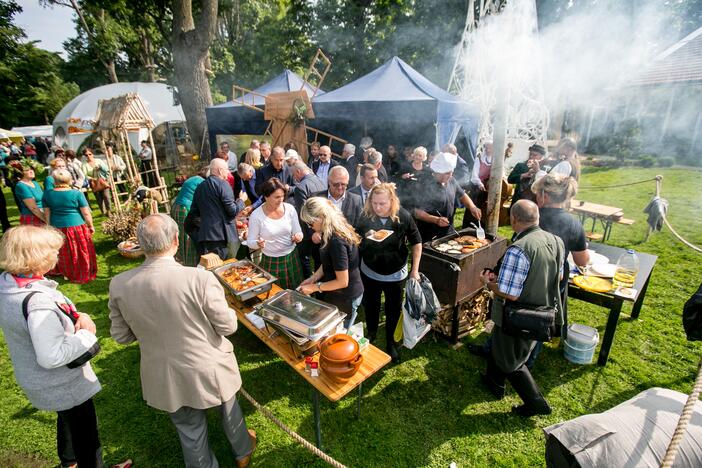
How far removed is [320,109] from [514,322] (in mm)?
7942

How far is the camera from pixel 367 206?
11.8 feet

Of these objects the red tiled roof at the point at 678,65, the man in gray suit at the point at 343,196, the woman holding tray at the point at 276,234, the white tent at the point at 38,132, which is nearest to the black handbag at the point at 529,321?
the man in gray suit at the point at 343,196

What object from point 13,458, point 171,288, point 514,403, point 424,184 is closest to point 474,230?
point 424,184

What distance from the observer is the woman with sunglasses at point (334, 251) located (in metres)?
3.04

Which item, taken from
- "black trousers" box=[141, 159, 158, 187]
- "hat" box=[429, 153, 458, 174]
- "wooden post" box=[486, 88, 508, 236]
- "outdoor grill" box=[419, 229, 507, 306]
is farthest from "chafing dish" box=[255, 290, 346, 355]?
"black trousers" box=[141, 159, 158, 187]

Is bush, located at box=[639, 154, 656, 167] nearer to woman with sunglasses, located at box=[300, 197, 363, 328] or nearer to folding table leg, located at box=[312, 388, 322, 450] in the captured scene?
woman with sunglasses, located at box=[300, 197, 363, 328]

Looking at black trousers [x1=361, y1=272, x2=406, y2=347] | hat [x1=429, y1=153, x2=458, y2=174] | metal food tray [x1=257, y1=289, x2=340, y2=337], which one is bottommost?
black trousers [x1=361, y1=272, x2=406, y2=347]

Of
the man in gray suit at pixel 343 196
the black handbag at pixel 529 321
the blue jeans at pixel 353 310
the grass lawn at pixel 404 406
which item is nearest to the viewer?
the black handbag at pixel 529 321

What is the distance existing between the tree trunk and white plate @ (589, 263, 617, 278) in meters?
10.7

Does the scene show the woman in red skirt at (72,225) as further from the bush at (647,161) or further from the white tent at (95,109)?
the bush at (647,161)

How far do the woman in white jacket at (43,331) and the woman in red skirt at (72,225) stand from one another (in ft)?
13.2

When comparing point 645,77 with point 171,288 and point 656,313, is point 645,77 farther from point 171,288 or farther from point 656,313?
point 171,288

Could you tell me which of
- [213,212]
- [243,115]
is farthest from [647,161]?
[213,212]

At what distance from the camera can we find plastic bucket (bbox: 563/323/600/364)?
381 cm
